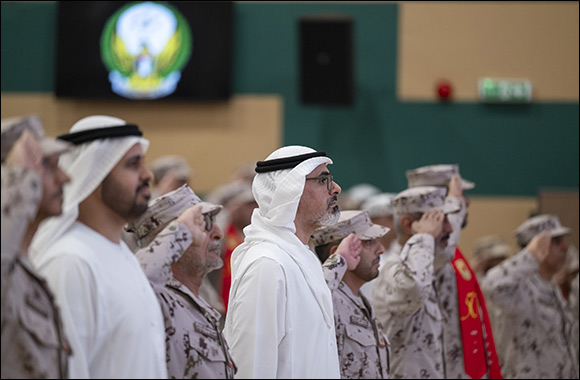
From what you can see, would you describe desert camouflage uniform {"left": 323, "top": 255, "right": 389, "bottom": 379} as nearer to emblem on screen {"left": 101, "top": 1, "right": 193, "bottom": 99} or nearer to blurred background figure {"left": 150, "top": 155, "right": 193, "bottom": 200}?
blurred background figure {"left": 150, "top": 155, "right": 193, "bottom": 200}

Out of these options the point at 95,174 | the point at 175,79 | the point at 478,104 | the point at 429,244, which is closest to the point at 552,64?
the point at 478,104

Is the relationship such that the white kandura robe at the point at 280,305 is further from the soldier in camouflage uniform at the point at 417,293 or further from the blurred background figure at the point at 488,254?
the blurred background figure at the point at 488,254

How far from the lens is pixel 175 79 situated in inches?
368

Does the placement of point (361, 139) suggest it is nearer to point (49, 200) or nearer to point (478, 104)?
point (478, 104)

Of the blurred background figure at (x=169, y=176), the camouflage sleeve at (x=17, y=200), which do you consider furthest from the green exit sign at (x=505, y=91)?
the camouflage sleeve at (x=17, y=200)

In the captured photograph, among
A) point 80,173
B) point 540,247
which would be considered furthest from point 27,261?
point 540,247

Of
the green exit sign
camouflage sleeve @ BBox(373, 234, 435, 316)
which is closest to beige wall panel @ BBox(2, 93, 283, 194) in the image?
the green exit sign

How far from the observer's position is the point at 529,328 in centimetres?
598

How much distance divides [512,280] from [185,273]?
10.1ft

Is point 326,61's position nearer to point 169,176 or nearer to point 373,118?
point 373,118

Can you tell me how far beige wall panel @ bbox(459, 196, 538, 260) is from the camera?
948cm

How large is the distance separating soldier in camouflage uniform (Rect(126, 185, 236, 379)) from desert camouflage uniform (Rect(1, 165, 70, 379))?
2.37ft

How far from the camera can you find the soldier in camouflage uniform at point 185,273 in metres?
2.96

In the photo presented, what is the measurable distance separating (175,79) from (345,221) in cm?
549
